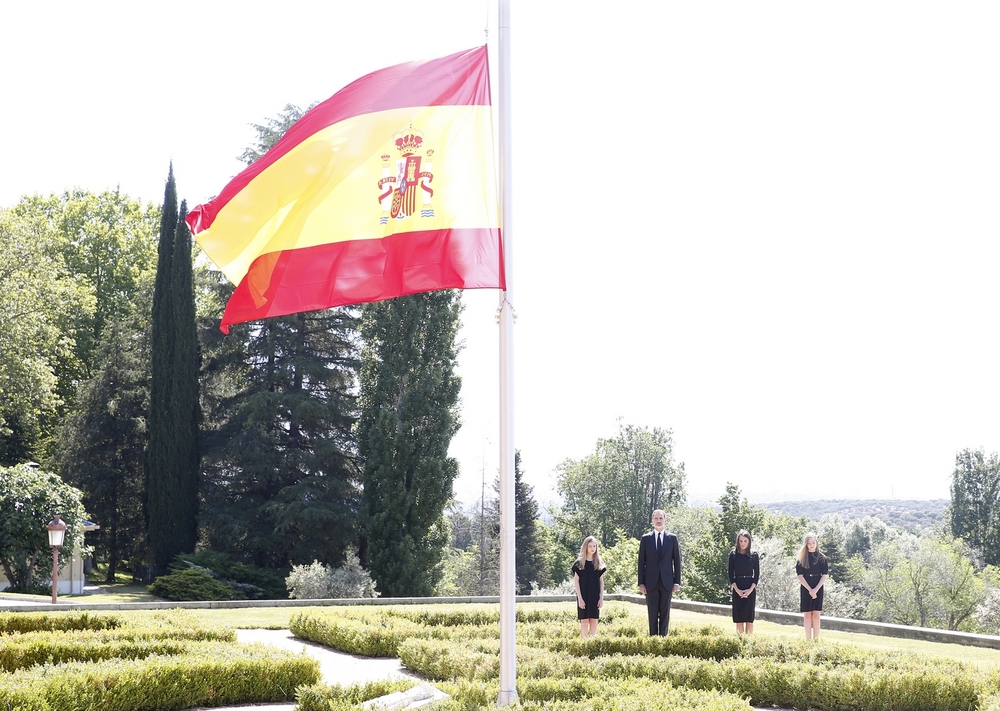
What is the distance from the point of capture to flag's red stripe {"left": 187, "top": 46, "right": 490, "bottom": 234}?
23.6 ft

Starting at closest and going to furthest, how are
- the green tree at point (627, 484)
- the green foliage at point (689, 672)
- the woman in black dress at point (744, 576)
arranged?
the green foliage at point (689, 672), the woman in black dress at point (744, 576), the green tree at point (627, 484)

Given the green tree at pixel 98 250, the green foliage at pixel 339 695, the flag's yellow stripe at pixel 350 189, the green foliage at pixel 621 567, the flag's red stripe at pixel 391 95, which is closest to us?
the flag's yellow stripe at pixel 350 189

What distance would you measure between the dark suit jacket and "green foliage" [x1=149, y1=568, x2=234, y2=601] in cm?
1934

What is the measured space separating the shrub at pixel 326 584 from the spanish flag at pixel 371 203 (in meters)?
21.0

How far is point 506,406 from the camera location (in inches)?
270

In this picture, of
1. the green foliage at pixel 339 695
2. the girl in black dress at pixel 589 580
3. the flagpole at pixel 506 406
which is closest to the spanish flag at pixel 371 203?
the flagpole at pixel 506 406

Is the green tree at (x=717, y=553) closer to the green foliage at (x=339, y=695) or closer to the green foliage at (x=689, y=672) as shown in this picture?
the green foliage at (x=689, y=672)

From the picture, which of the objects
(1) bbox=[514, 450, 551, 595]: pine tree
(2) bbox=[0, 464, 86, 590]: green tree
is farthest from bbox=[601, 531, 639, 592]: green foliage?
(2) bbox=[0, 464, 86, 590]: green tree

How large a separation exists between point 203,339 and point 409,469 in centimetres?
1023

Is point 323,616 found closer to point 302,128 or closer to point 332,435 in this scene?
point 302,128

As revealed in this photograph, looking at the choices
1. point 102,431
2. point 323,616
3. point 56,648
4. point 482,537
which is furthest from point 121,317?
point 56,648

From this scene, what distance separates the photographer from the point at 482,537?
4675 centimetres

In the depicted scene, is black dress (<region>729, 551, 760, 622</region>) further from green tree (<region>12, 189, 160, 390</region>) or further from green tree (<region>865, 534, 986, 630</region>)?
green tree (<region>865, 534, 986, 630</region>)

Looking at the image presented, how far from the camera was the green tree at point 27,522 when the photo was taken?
26016mm
